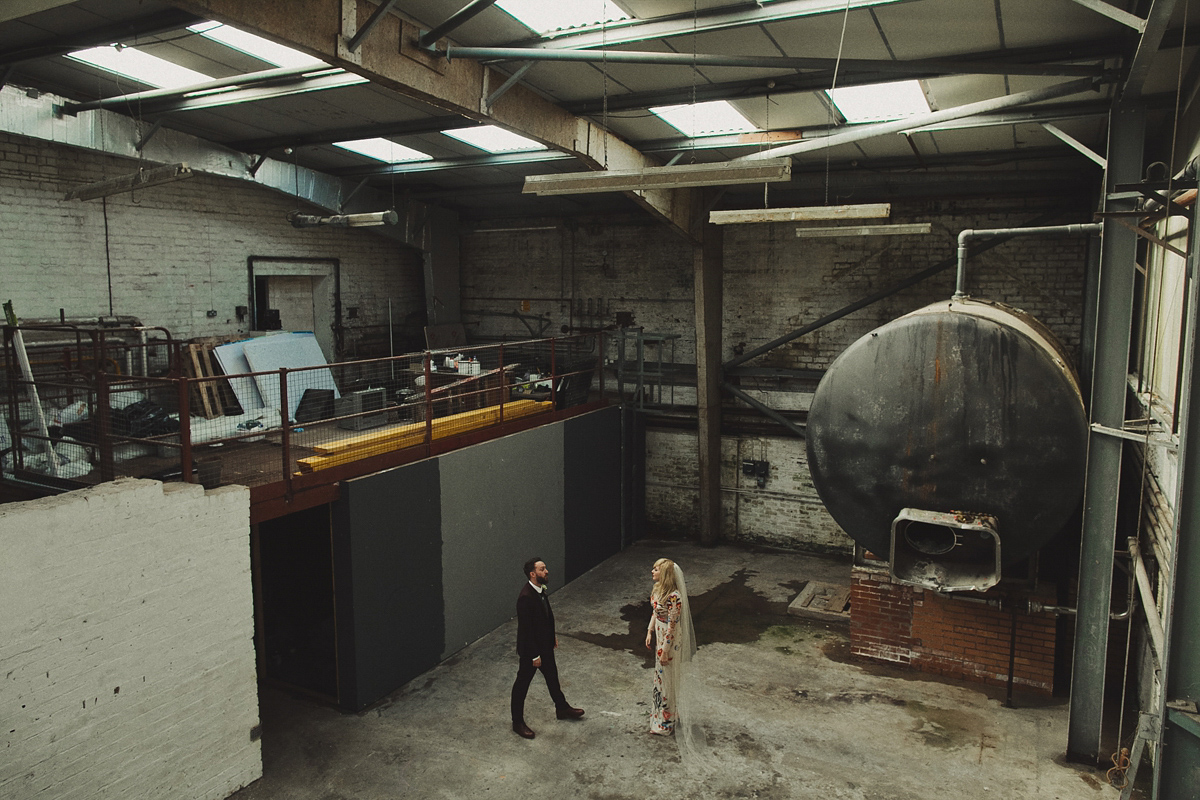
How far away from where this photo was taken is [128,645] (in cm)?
515

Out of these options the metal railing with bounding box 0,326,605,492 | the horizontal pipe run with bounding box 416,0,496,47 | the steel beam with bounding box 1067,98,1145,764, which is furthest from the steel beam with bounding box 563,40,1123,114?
the metal railing with bounding box 0,326,605,492

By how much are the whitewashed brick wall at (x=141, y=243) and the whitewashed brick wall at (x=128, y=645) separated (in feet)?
14.9

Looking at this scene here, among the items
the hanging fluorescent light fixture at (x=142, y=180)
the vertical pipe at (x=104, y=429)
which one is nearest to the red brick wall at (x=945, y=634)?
the vertical pipe at (x=104, y=429)

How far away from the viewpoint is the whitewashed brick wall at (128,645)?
4.62 m

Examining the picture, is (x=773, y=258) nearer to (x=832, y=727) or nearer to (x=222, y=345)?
(x=832, y=727)

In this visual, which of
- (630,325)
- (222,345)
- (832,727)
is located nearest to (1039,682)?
(832,727)

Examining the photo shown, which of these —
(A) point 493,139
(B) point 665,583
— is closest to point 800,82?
(A) point 493,139

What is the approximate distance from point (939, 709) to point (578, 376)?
6104 mm

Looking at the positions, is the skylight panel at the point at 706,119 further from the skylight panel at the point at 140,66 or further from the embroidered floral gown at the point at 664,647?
the embroidered floral gown at the point at 664,647

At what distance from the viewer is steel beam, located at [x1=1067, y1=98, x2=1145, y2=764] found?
551 cm

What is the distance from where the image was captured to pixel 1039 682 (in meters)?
7.21

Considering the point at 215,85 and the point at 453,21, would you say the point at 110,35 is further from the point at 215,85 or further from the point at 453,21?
the point at 453,21

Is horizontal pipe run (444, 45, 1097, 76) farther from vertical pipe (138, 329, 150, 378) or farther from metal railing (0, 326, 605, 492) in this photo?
vertical pipe (138, 329, 150, 378)

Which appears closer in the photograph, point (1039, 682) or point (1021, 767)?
point (1021, 767)
